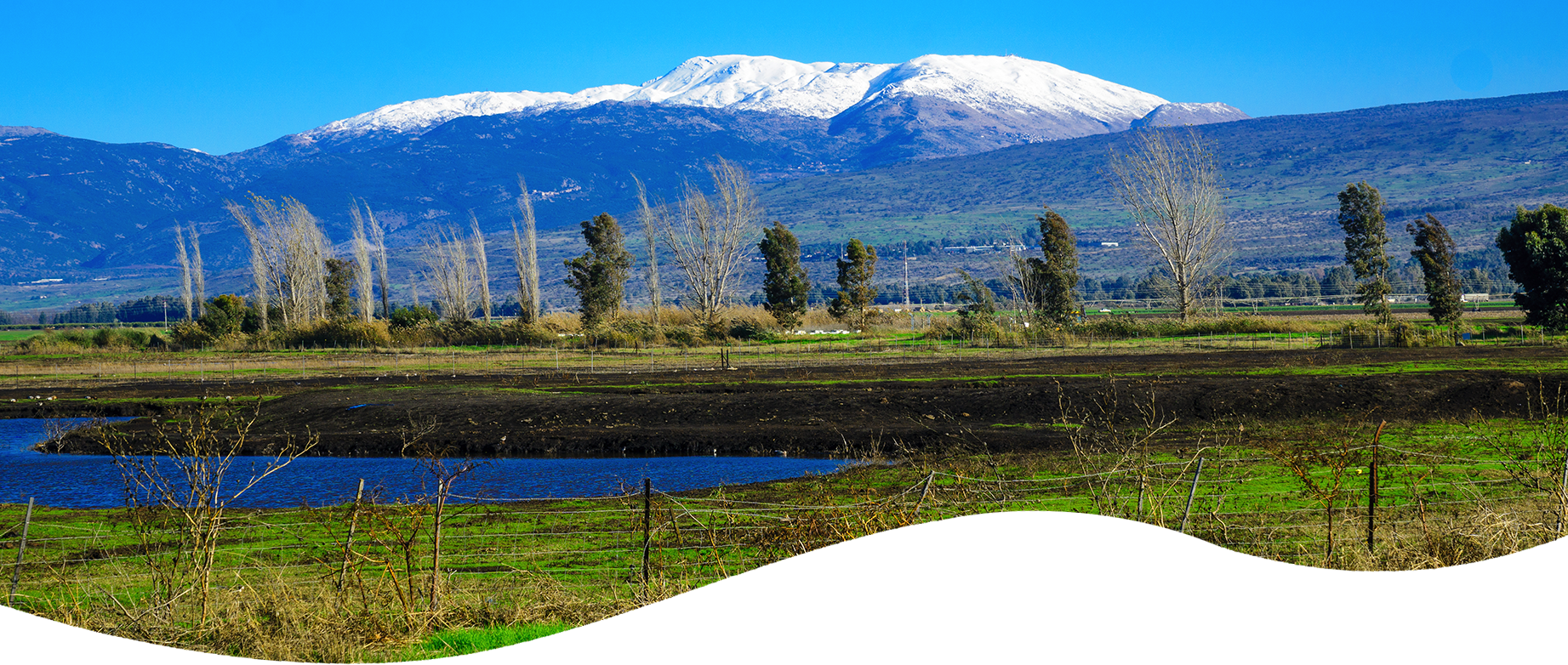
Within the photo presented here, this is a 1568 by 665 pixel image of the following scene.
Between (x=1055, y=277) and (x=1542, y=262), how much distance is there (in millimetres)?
24275

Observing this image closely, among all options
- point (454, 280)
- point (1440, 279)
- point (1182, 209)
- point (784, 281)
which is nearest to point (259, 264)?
point (454, 280)

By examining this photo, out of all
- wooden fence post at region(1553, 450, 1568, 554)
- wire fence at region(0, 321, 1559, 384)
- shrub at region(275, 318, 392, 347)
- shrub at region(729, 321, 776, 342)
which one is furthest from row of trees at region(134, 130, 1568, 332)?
wooden fence post at region(1553, 450, 1568, 554)

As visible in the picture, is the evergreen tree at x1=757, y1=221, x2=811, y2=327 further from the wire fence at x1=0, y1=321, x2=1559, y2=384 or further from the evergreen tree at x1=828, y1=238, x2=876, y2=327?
the wire fence at x1=0, y1=321, x2=1559, y2=384

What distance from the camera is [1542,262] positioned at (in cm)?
4941

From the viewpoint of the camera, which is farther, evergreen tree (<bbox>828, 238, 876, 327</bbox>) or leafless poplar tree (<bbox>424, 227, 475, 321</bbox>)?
leafless poplar tree (<bbox>424, 227, 475, 321</bbox>)

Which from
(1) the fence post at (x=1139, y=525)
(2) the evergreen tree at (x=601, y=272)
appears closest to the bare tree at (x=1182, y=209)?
(2) the evergreen tree at (x=601, y=272)

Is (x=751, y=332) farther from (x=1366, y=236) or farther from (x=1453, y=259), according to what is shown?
(x=1453, y=259)

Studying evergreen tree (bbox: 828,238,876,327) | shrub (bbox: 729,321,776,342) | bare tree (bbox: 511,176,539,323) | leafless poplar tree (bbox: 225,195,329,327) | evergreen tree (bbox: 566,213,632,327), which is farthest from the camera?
leafless poplar tree (bbox: 225,195,329,327)

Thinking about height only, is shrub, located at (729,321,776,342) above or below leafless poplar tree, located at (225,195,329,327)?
below

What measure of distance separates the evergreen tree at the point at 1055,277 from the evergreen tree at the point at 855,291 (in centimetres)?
1185

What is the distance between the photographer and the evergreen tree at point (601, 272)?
242 feet

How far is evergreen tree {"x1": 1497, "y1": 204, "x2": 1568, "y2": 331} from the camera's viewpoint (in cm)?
4875

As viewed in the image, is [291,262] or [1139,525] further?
[291,262]

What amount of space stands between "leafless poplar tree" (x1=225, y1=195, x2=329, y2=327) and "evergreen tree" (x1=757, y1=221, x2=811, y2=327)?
Result: 37123 mm
